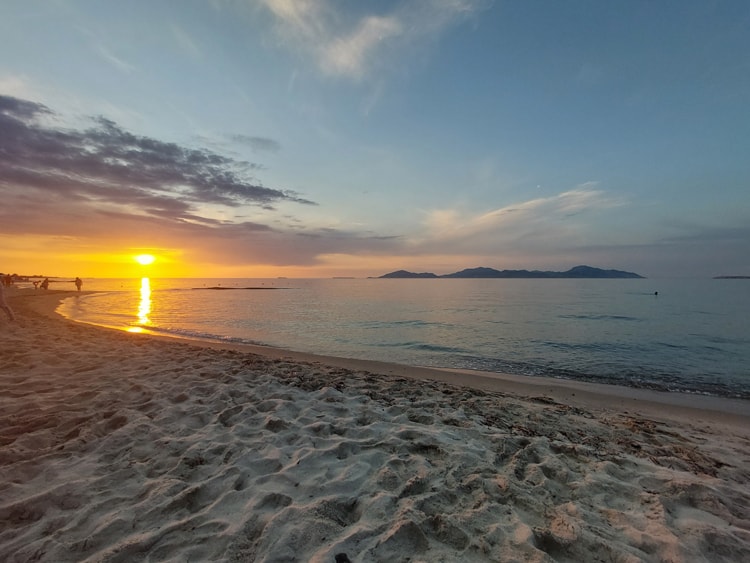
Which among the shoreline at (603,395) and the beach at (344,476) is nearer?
the beach at (344,476)

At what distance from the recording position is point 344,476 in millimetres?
3852

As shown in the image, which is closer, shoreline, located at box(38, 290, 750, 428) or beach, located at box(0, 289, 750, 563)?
beach, located at box(0, 289, 750, 563)

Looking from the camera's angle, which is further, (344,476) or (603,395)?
(603,395)

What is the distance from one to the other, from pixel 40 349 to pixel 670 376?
19383 mm

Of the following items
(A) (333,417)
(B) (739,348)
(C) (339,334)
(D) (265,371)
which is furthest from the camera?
(C) (339,334)

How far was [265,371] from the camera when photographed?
8.89 meters

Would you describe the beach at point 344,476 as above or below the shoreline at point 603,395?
above

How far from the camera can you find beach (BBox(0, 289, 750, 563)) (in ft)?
9.45

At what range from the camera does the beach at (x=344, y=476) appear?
2881mm

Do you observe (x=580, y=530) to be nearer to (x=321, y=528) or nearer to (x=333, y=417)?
(x=321, y=528)

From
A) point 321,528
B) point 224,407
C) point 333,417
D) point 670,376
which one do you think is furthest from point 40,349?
point 670,376

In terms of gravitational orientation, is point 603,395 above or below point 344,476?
below

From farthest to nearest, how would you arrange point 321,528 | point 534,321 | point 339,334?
point 534,321 < point 339,334 < point 321,528

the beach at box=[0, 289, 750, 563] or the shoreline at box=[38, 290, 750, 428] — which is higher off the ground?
the beach at box=[0, 289, 750, 563]
